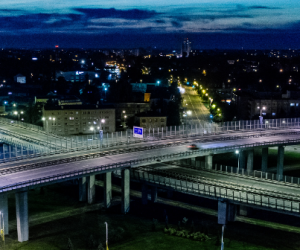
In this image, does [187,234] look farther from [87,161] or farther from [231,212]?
[87,161]

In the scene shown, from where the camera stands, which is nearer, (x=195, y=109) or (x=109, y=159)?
(x=109, y=159)

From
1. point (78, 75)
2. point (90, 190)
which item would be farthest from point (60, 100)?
point (78, 75)

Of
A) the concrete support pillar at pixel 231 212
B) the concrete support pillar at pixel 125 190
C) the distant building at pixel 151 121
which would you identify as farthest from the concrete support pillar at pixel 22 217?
the distant building at pixel 151 121

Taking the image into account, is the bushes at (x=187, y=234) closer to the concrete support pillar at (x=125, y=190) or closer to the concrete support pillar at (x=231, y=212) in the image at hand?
the concrete support pillar at (x=231, y=212)

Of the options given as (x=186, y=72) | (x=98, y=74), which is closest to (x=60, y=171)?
(x=98, y=74)

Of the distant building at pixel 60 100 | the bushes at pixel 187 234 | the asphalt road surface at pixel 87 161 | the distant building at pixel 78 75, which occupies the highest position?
the distant building at pixel 78 75
